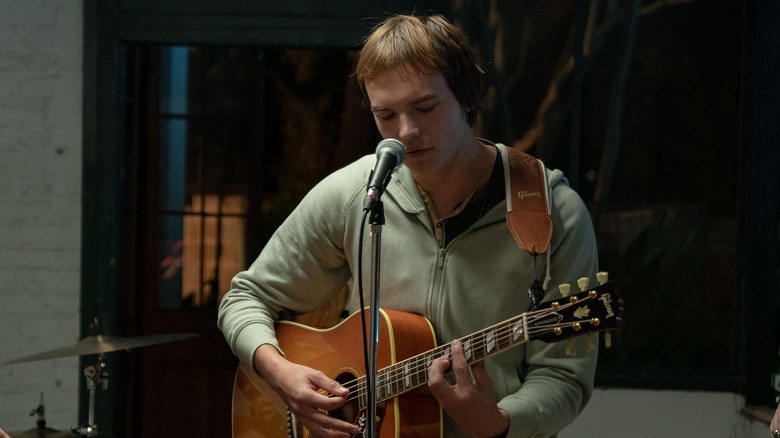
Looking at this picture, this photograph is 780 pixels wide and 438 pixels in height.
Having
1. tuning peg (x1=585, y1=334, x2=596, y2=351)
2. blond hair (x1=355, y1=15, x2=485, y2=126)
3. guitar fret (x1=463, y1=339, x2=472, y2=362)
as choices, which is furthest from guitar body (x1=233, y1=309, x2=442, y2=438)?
blond hair (x1=355, y1=15, x2=485, y2=126)

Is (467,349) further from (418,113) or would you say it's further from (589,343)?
(418,113)

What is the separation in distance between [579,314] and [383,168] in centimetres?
49

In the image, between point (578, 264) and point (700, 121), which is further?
point (700, 121)

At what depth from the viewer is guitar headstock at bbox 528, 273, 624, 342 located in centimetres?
219

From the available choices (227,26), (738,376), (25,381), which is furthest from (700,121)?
(25,381)

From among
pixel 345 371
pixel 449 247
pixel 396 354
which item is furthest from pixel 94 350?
pixel 449 247

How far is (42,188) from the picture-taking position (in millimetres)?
5062

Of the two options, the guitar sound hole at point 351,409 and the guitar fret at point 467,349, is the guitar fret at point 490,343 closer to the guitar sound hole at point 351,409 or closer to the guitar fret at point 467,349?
the guitar fret at point 467,349

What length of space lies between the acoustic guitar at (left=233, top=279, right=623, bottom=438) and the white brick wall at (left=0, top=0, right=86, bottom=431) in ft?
7.91

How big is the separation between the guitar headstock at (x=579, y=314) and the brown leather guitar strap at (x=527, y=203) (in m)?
0.16

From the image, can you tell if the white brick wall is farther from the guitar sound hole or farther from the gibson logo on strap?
the gibson logo on strap

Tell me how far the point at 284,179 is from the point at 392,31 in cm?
349

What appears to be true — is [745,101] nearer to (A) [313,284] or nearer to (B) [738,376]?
(B) [738,376]

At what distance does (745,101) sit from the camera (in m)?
4.61
